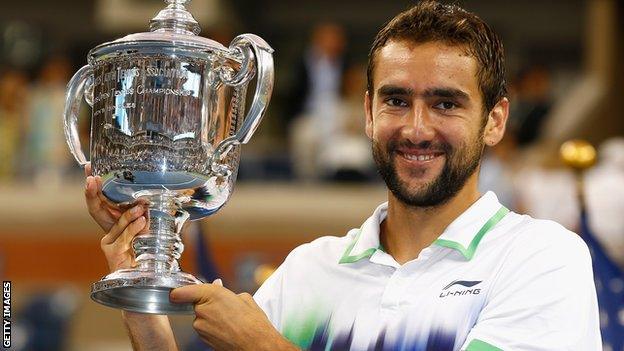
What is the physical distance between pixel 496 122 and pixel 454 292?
1.27ft

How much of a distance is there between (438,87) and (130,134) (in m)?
0.65

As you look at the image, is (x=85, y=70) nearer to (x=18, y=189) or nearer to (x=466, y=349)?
(x=466, y=349)

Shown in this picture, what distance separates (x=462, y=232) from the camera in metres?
2.96

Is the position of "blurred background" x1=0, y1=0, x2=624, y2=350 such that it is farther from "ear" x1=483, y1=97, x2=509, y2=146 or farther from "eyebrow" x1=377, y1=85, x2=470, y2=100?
"eyebrow" x1=377, y1=85, x2=470, y2=100

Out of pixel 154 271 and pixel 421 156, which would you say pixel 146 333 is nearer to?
Result: pixel 154 271

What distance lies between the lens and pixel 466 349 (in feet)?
9.04

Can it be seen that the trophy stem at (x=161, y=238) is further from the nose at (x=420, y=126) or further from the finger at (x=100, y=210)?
the nose at (x=420, y=126)

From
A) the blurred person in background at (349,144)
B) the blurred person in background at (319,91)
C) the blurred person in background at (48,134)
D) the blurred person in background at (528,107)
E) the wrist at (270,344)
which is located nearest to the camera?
the wrist at (270,344)

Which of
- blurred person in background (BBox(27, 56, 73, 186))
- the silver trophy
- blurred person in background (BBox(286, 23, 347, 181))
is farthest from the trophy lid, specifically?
blurred person in background (BBox(27, 56, 73, 186))

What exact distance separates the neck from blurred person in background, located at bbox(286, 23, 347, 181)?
6.34m

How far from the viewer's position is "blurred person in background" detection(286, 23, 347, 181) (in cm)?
952

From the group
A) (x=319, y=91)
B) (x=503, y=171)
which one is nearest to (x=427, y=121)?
(x=503, y=171)

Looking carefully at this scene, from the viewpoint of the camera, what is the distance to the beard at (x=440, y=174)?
2900 millimetres

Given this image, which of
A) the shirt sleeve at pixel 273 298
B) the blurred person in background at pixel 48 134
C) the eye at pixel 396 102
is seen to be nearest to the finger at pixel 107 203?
the shirt sleeve at pixel 273 298
